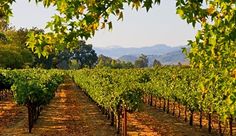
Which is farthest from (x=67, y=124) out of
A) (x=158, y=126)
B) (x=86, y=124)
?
(x=158, y=126)

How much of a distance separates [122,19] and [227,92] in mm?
1876

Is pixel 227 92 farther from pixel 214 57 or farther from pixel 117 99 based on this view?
pixel 117 99

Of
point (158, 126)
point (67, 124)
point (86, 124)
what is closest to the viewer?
point (158, 126)

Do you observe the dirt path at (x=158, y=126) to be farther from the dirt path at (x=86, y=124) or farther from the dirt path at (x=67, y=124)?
the dirt path at (x=67, y=124)

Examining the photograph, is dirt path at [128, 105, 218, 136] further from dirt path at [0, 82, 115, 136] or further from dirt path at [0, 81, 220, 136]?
dirt path at [0, 82, 115, 136]

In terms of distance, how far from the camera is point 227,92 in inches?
241

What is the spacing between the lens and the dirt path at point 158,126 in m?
25.6

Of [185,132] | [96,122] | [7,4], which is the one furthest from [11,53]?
[7,4]

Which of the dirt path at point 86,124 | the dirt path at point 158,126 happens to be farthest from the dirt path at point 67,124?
the dirt path at point 158,126

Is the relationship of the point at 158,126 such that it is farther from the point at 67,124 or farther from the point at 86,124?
the point at 67,124

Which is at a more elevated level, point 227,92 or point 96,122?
point 227,92

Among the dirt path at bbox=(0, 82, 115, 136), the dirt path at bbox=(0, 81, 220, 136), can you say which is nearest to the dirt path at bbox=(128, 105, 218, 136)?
the dirt path at bbox=(0, 81, 220, 136)

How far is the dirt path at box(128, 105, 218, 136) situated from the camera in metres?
25.6

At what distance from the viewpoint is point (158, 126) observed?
28219 mm
